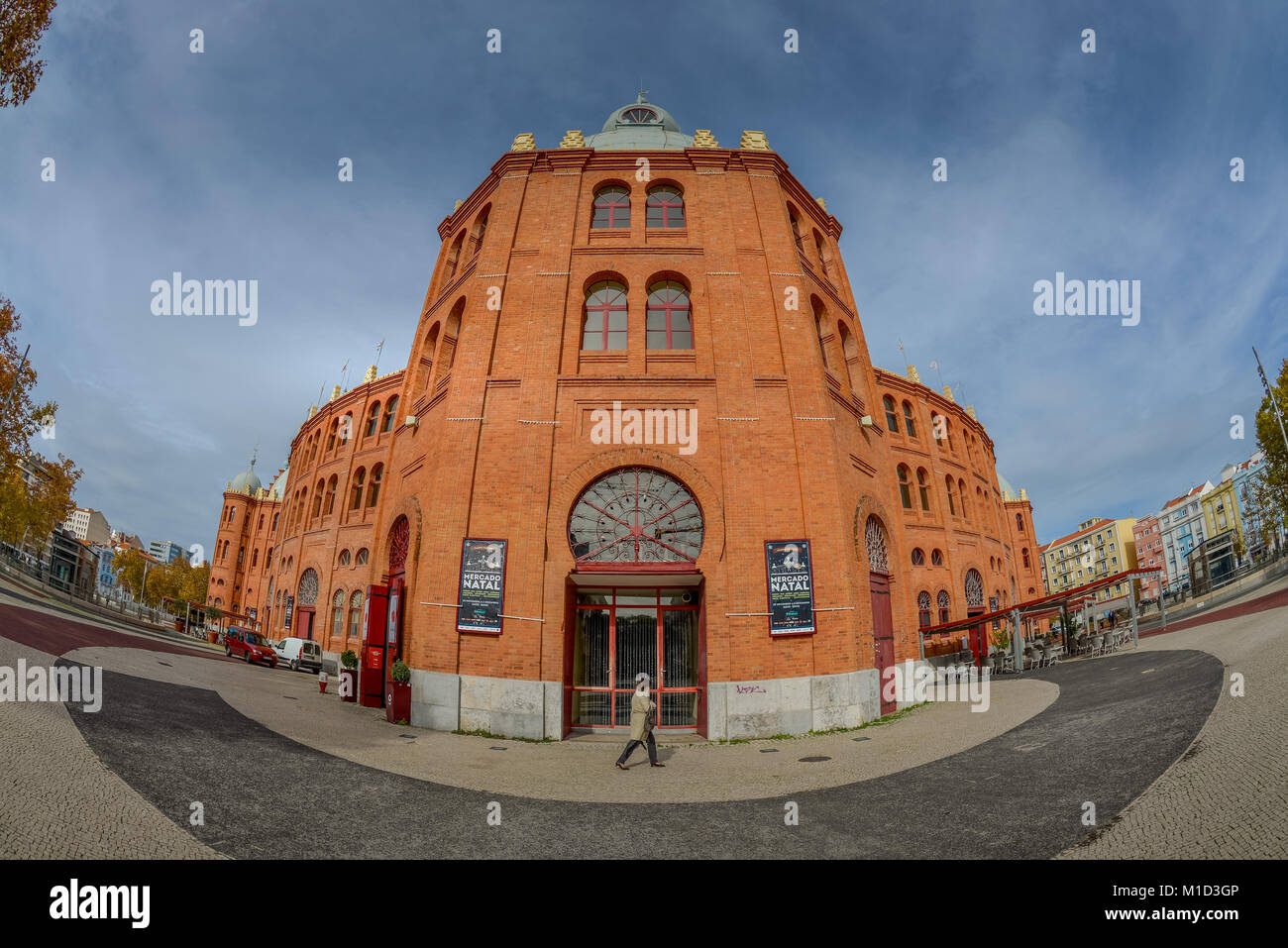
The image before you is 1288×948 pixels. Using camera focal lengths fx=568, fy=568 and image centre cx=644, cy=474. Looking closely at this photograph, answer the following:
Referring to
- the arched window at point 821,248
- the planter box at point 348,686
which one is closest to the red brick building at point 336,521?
the planter box at point 348,686

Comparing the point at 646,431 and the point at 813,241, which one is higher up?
the point at 813,241

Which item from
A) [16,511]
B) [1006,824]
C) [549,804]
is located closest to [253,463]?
[16,511]

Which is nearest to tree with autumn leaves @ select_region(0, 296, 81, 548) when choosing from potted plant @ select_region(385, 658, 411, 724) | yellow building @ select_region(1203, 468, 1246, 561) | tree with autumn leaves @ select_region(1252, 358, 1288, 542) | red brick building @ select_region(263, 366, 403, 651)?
red brick building @ select_region(263, 366, 403, 651)

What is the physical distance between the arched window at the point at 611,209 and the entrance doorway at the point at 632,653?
1087 centimetres

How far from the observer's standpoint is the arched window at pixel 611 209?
17266 millimetres

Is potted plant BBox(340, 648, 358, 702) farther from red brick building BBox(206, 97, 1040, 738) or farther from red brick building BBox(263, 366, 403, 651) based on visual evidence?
red brick building BBox(263, 366, 403, 651)

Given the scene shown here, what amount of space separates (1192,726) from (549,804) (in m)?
8.84

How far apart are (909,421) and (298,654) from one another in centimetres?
3495

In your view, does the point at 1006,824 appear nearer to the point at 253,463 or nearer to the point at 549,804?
the point at 549,804

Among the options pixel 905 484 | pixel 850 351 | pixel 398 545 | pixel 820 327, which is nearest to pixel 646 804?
pixel 398 545

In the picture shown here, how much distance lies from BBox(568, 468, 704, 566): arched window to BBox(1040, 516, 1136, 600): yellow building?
345 ft

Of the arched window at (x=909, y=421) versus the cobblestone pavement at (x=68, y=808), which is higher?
the arched window at (x=909, y=421)

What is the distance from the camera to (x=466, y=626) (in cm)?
1313

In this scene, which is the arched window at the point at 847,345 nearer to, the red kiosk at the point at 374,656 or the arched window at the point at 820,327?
the arched window at the point at 820,327
